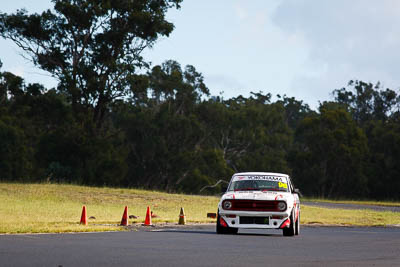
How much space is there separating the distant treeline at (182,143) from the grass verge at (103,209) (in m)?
16.3

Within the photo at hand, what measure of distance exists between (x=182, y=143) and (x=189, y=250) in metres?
66.4

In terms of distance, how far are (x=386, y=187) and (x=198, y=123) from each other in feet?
67.8

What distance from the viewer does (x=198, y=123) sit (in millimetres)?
82500

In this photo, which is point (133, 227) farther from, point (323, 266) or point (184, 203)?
point (184, 203)

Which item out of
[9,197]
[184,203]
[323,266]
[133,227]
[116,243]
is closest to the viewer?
[323,266]

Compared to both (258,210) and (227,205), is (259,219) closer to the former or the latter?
(258,210)

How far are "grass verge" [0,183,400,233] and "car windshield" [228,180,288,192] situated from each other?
3.55 m

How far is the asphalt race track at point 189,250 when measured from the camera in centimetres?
1309

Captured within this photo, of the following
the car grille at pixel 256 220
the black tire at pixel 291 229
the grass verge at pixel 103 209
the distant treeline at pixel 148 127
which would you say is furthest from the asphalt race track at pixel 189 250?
the distant treeline at pixel 148 127

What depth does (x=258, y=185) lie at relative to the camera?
2158cm

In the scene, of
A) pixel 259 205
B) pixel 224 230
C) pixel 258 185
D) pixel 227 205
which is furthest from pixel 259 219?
pixel 258 185

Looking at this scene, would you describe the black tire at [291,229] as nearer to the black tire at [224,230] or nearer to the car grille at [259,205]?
the car grille at [259,205]

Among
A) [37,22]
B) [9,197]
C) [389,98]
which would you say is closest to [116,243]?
[9,197]

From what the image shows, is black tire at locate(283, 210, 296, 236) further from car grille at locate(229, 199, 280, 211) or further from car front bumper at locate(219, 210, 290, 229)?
car grille at locate(229, 199, 280, 211)
